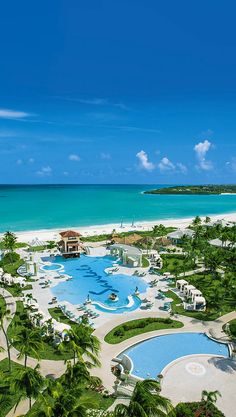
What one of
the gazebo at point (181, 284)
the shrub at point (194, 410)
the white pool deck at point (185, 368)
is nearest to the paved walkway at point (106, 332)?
the white pool deck at point (185, 368)

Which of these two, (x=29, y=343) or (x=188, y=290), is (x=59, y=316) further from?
(x=188, y=290)

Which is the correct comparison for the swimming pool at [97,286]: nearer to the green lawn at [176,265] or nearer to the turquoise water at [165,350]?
the green lawn at [176,265]

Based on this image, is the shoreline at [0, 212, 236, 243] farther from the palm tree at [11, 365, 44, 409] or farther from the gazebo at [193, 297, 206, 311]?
the palm tree at [11, 365, 44, 409]

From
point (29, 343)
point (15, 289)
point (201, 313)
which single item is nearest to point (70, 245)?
point (15, 289)

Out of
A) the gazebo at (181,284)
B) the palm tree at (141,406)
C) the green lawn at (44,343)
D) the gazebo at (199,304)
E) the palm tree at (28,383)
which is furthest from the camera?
the gazebo at (181,284)

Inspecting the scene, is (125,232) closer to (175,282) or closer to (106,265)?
(106,265)

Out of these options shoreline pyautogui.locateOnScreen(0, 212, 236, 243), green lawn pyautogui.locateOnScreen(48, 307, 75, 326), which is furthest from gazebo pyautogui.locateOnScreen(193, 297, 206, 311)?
shoreline pyautogui.locateOnScreen(0, 212, 236, 243)

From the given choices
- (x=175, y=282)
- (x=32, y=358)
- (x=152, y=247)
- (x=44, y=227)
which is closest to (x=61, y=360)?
(x=32, y=358)
